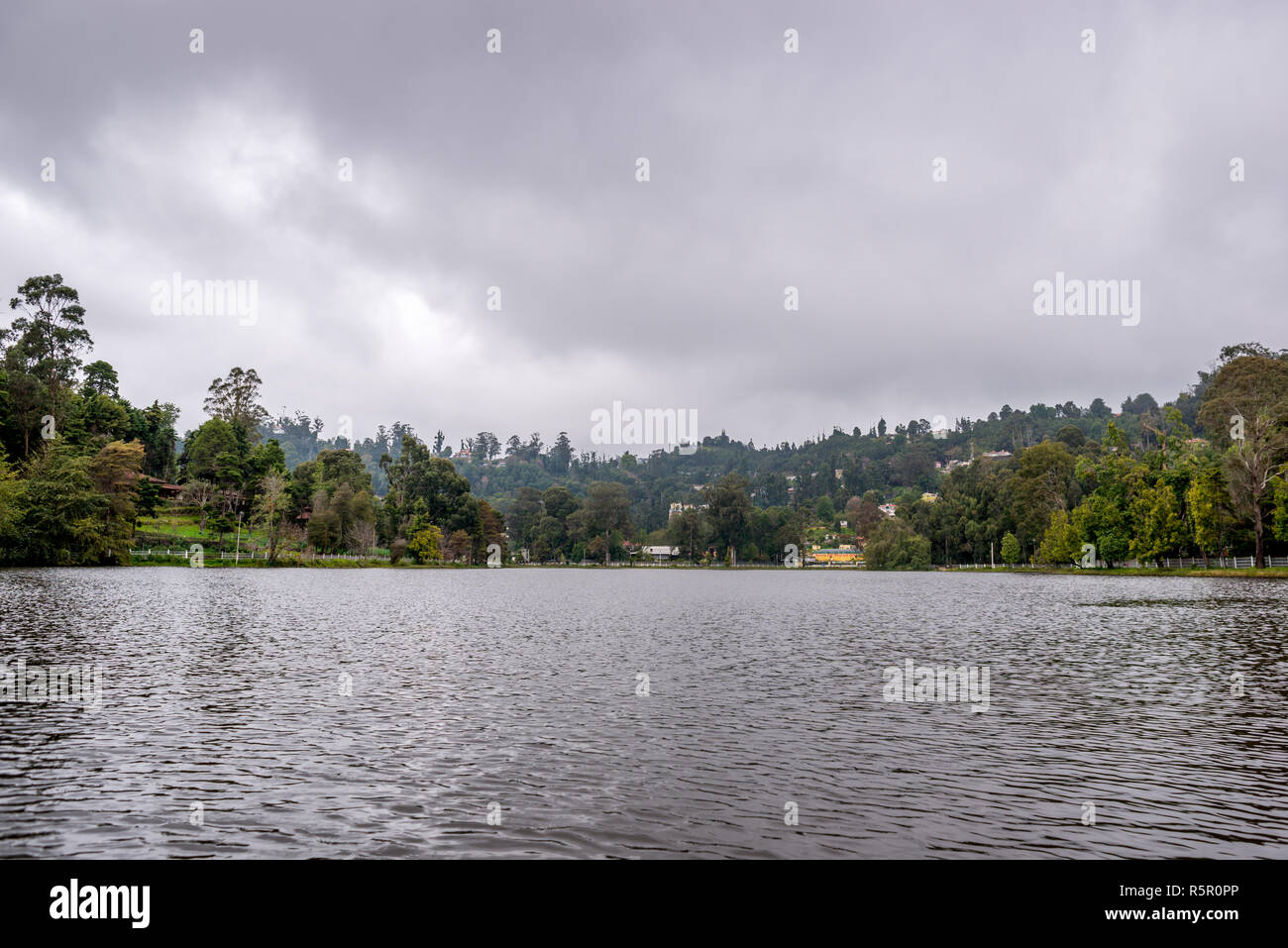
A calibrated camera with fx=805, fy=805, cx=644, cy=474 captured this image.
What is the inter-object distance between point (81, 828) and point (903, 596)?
75.1 meters

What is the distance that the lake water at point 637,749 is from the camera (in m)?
11.8

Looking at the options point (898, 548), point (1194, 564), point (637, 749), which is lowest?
point (898, 548)

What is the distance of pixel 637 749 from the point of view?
17000 millimetres

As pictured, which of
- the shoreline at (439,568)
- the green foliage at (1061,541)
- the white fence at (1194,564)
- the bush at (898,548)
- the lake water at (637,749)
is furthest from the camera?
the bush at (898,548)

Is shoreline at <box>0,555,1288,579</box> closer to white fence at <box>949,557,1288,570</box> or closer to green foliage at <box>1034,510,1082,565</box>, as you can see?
white fence at <box>949,557,1288,570</box>

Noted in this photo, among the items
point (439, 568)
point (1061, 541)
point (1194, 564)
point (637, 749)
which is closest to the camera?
point (637, 749)

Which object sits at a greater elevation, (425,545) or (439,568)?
(425,545)

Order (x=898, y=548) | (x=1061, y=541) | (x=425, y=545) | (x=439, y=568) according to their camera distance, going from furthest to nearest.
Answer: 1. (x=898, y=548)
2. (x=439, y=568)
3. (x=425, y=545)
4. (x=1061, y=541)

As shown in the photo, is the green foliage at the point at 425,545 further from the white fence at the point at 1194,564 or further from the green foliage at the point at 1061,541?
the white fence at the point at 1194,564

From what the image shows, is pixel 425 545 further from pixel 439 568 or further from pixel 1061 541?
pixel 1061 541

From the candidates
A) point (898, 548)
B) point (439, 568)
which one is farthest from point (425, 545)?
point (898, 548)

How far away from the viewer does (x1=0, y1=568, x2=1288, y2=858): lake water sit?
1184 centimetres

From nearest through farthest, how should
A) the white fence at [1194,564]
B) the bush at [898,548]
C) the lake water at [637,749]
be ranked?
1. the lake water at [637,749]
2. the white fence at [1194,564]
3. the bush at [898,548]

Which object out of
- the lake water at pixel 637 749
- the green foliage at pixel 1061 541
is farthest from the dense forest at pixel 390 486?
the lake water at pixel 637 749
